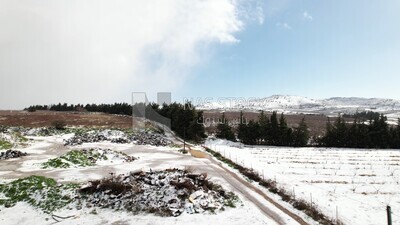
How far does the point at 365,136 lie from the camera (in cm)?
7850

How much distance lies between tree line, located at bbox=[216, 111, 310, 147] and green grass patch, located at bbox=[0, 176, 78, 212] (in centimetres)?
5993

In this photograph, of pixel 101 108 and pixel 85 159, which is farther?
pixel 101 108

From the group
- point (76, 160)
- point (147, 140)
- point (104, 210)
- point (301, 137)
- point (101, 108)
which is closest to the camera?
point (104, 210)

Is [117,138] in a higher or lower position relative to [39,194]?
higher

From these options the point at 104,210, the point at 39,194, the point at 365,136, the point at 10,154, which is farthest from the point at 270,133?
the point at 39,194

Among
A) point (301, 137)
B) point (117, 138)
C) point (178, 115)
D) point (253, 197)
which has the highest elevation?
point (178, 115)

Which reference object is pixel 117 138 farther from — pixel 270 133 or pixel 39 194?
pixel 270 133

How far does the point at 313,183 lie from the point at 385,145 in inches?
2411

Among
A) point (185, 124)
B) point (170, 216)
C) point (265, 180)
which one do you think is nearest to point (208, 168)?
point (265, 180)

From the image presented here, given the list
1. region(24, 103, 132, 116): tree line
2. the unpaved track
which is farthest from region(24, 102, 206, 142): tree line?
the unpaved track

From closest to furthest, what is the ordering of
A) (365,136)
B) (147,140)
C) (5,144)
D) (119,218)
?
1. (119,218)
2. (5,144)
3. (147,140)
4. (365,136)

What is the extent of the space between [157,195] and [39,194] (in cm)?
932

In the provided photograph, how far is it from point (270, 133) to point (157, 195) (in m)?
62.9

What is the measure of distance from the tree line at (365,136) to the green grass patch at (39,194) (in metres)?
73.4
